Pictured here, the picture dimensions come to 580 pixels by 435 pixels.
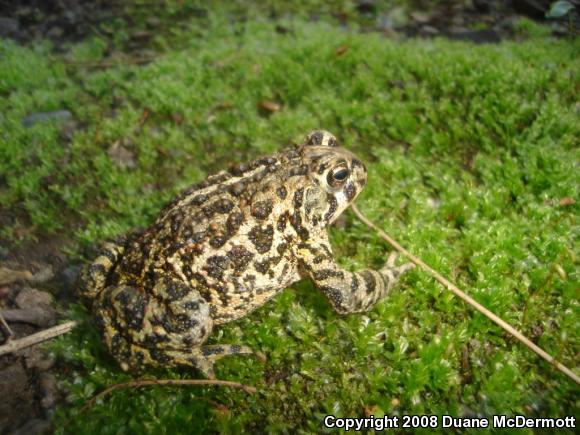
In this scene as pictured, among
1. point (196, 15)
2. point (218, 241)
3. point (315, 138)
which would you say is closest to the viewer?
point (218, 241)

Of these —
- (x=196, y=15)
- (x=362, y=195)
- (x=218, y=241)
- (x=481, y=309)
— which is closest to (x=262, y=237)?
(x=218, y=241)

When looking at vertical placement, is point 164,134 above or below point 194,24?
below

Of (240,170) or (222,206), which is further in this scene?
(240,170)

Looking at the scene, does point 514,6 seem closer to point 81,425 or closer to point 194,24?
point 194,24

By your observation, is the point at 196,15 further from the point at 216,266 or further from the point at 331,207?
the point at 216,266

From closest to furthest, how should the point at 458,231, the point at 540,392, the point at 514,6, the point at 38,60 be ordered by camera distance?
the point at 540,392
the point at 458,231
the point at 38,60
the point at 514,6

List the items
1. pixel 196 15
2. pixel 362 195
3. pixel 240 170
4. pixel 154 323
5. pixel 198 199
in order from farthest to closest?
1. pixel 196 15
2. pixel 362 195
3. pixel 240 170
4. pixel 198 199
5. pixel 154 323

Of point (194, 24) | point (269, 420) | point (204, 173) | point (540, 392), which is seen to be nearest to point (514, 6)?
point (194, 24)
